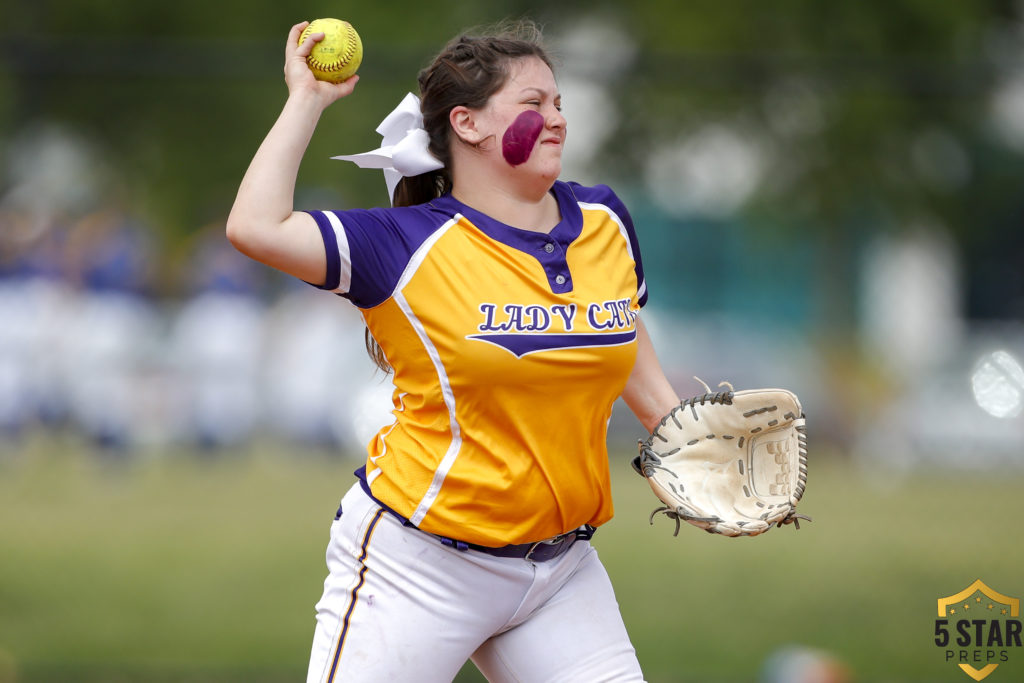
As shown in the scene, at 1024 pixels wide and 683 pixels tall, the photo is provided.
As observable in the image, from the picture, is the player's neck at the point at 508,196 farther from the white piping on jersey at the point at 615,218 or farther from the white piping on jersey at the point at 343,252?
the white piping on jersey at the point at 343,252

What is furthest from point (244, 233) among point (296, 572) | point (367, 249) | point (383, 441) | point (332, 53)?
point (296, 572)

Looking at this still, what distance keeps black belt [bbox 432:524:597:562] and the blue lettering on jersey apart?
1.40ft

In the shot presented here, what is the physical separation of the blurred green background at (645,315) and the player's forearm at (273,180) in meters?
0.80

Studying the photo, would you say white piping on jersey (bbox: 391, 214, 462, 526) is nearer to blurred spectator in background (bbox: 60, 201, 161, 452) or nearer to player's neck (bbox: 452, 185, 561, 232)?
player's neck (bbox: 452, 185, 561, 232)

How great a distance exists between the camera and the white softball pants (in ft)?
8.43

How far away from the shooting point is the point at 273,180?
2475 mm

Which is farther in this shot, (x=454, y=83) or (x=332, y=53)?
(x=454, y=83)

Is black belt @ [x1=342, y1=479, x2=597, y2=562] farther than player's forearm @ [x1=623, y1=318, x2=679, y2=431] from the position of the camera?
No

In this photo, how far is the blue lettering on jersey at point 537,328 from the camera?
2.54m

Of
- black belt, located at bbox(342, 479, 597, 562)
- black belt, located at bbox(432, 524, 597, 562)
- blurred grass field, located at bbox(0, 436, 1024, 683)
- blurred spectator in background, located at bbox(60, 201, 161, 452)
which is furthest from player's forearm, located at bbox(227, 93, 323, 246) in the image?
blurred spectator in background, located at bbox(60, 201, 161, 452)

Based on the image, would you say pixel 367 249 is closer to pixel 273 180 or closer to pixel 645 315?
pixel 273 180

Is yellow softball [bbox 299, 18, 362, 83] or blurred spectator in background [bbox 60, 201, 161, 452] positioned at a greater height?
blurred spectator in background [bbox 60, 201, 161, 452]

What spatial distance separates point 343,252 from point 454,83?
0.54 m

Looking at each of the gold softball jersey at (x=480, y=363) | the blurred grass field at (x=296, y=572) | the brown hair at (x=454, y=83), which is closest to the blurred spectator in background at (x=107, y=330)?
the blurred grass field at (x=296, y=572)
